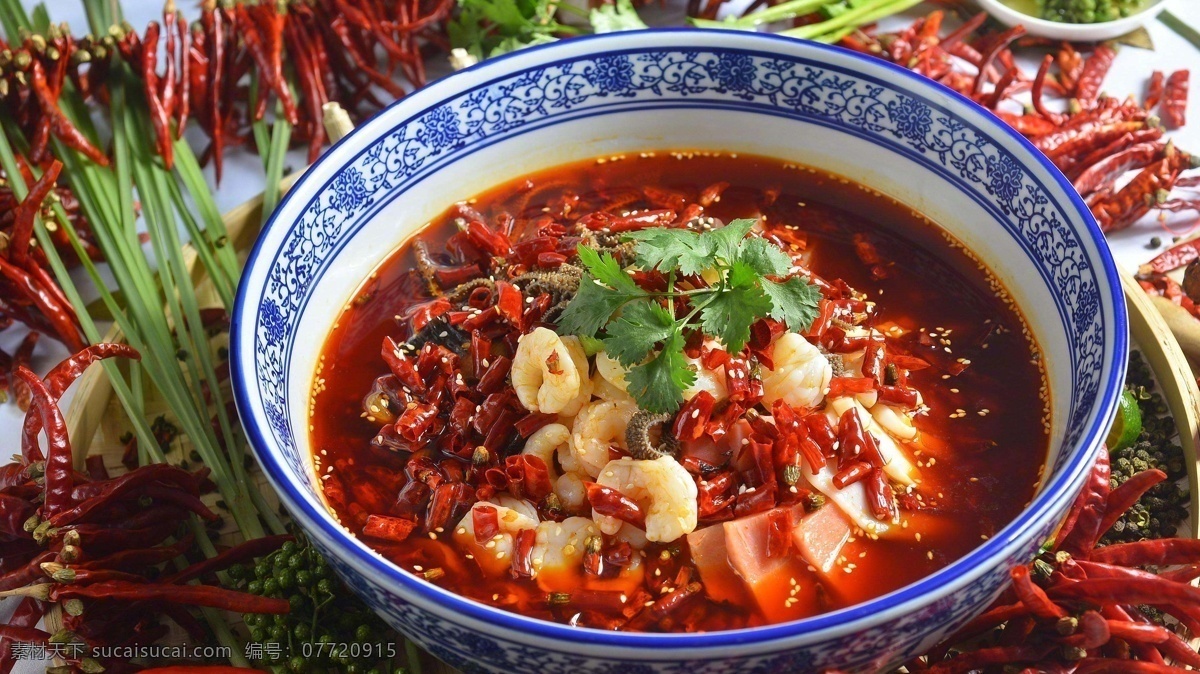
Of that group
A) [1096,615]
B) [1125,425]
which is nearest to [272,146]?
[1125,425]

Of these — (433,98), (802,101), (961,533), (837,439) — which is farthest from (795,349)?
(433,98)

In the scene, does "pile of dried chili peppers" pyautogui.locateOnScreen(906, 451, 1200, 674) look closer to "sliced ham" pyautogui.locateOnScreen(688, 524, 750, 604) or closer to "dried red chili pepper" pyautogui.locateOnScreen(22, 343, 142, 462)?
"sliced ham" pyautogui.locateOnScreen(688, 524, 750, 604)

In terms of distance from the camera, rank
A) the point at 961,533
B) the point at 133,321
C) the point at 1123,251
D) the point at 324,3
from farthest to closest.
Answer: the point at 324,3 < the point at 1123,251 < the point at 133,321 < the point at 961,533

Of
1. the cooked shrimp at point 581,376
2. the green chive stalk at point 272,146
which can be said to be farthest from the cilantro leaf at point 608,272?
the green chive stalk at point 272,146

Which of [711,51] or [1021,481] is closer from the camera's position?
[1021,481]

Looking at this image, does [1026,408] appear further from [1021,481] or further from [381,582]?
[381,582]

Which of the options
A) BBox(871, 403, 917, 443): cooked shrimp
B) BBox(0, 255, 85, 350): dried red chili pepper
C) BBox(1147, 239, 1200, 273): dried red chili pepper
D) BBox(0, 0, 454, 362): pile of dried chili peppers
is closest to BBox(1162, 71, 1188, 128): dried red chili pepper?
BBox(1147, 239, 1200, 273): dried red chili pepper
